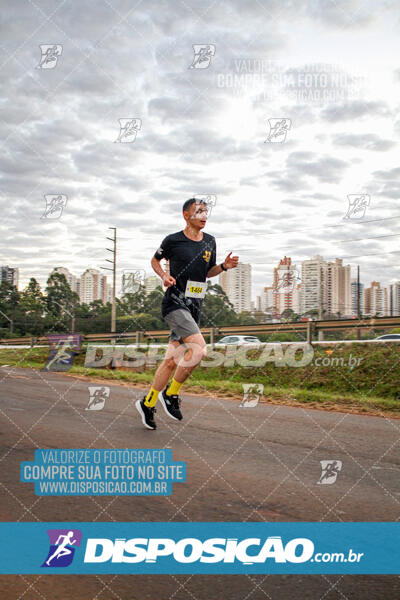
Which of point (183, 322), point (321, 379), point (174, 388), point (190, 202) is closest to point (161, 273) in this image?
point (183, 322)

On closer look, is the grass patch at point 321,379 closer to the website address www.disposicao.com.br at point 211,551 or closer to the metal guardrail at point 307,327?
the metal guardrail at point 307,327

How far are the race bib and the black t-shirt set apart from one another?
25 millimetres

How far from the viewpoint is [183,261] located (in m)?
3.94

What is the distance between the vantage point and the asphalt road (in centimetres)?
223

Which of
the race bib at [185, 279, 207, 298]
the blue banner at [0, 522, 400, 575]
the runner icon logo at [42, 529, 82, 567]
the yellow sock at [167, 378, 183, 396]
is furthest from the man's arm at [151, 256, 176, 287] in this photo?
the runner icon logo at [42, 529, 82, 567]

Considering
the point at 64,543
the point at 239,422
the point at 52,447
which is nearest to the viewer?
the point at 64,543

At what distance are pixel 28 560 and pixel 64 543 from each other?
19 cm

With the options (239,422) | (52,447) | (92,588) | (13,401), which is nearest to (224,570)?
(92,588)

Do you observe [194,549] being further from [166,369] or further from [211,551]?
[166,369]

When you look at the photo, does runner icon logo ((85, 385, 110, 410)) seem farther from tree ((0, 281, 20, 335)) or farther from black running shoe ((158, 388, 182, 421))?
black running shoe ((158, 388, 182, 421))

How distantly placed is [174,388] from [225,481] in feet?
3.67

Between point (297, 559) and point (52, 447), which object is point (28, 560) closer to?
point (297, 559)

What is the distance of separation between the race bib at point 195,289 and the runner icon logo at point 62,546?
6.33ft

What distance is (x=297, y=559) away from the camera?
2504mm
